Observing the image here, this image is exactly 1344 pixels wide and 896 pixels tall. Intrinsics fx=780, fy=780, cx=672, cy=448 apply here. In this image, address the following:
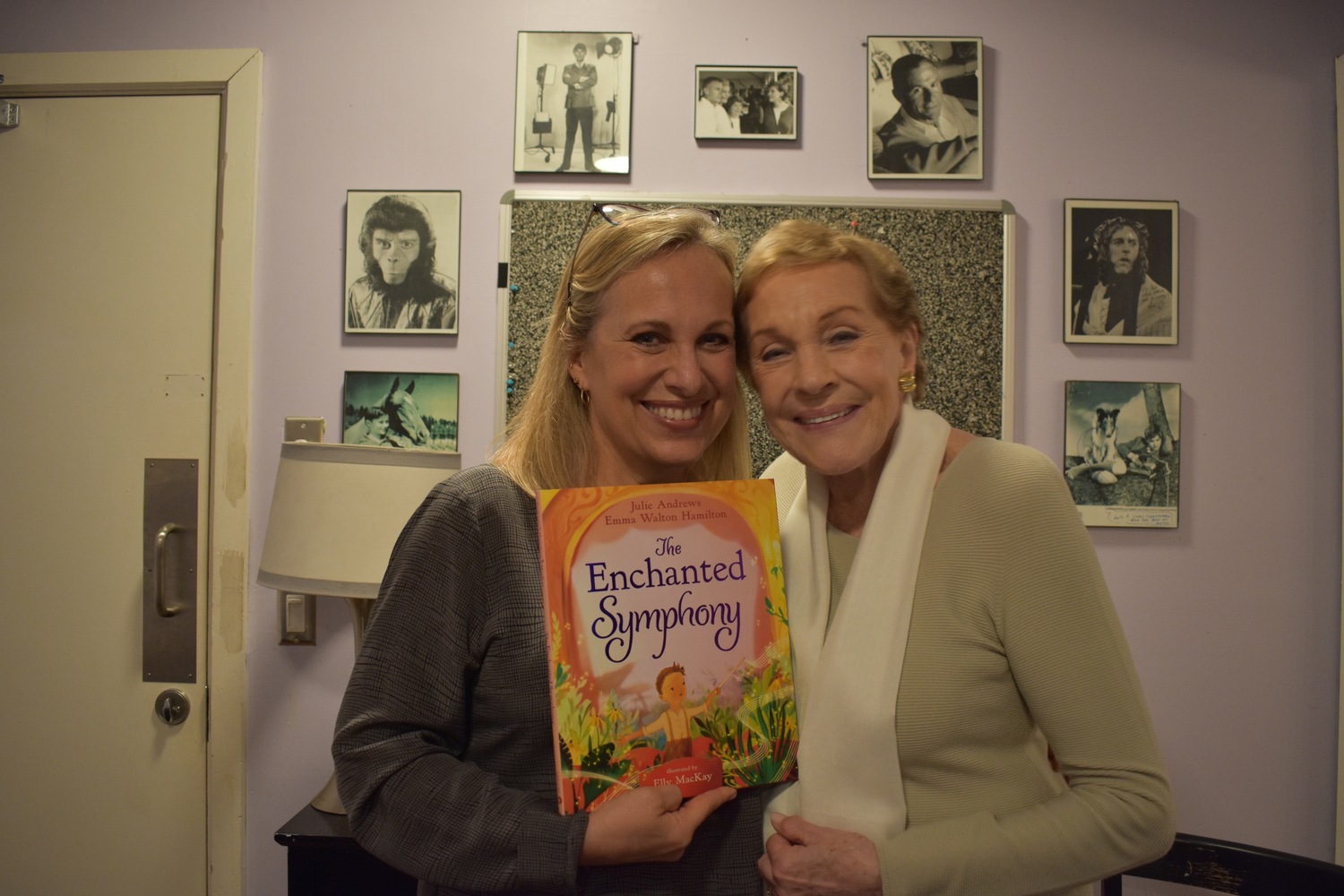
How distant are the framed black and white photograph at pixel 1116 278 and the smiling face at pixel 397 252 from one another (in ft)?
5.18

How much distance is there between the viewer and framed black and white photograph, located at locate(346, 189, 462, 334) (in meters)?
1.89

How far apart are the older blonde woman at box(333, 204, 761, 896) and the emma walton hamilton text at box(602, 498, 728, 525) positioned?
0.32 feet

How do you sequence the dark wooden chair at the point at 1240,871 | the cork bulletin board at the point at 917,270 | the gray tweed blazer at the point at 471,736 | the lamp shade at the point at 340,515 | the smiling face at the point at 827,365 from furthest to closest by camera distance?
the cork bulletin board at the point at 917,270, the lamp shade at the point at 340,515, the dark wooden chair at the point at 1240,871, the smiling face at the point at 827,365, the gray tweed blazer at the point at 471,736

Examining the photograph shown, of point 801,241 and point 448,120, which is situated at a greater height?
point 448,120

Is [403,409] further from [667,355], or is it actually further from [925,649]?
[925,649]

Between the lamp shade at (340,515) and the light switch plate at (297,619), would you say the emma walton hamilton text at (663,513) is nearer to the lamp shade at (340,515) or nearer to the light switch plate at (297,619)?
the lamp shade at (340,515)

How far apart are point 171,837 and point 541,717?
1.66 metres

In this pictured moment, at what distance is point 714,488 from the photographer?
0.91 meters

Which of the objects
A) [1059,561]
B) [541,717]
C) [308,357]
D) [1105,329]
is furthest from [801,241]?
[308,357]

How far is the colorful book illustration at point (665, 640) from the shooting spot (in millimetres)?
830

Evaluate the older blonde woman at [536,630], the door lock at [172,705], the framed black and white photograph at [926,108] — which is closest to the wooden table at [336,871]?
the door lock at [172,705]

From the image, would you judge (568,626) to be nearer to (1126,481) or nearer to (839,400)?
(839,400)

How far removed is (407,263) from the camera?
1.89m

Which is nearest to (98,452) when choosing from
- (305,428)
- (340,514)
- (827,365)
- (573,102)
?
(305,428)
